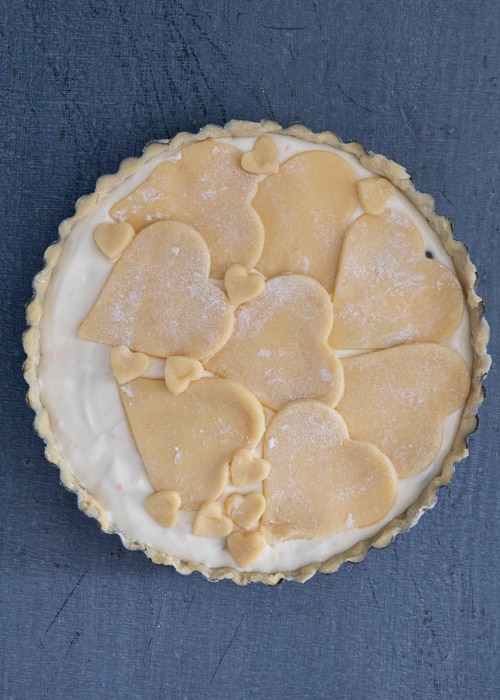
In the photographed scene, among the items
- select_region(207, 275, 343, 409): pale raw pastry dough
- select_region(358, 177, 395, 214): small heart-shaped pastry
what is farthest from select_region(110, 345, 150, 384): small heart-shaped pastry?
select_region(358, 177, 395, 214): small heart-shaped pastry

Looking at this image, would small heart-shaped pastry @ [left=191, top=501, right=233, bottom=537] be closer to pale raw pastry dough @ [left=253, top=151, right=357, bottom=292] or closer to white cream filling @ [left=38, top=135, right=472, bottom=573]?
white cream filling @ [left=38, top=135, right=472, bottom=573]

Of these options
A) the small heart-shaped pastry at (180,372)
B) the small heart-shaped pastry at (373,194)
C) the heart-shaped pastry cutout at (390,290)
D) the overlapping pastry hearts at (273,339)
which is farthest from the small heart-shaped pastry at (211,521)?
the small heart-shaped pastry at (373,194)

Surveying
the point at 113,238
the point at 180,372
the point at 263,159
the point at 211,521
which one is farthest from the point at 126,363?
the point at 263,159

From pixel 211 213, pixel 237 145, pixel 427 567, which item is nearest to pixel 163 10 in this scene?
pixel 237 145

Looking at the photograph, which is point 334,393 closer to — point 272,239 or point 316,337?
point 316,337

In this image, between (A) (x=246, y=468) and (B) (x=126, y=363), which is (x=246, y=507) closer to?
(A) (x=246, y=468)
